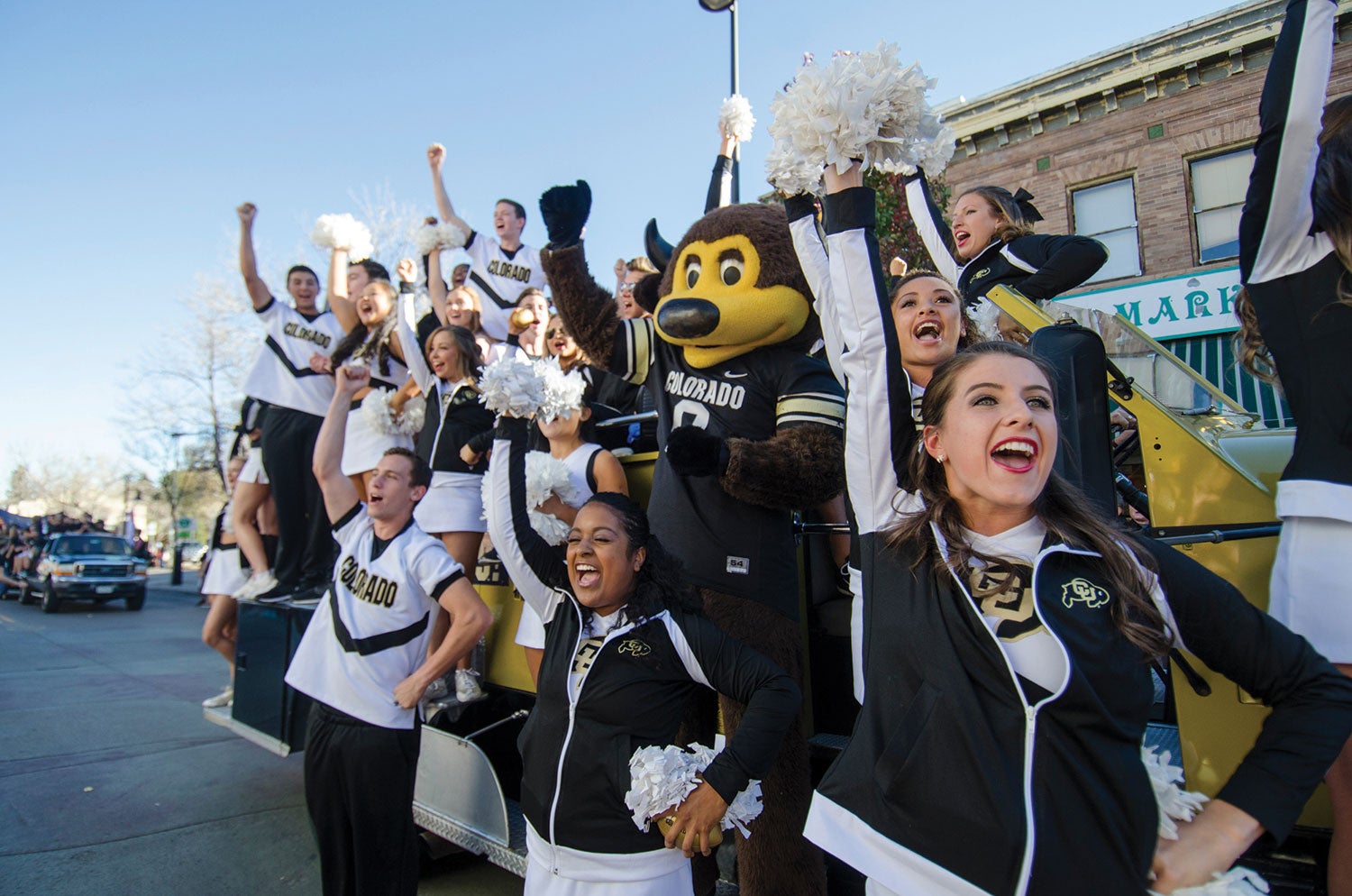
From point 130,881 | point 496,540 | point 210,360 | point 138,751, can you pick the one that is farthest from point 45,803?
point 210,360

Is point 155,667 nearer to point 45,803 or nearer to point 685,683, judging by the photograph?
point 45,803

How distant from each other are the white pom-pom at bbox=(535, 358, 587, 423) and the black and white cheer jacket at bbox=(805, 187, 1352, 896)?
68.2 inches

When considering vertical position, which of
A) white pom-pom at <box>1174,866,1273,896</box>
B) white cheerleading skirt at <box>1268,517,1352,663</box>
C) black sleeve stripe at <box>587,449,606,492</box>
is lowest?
white pom-pom at <box>1174,866,1273,896</box>

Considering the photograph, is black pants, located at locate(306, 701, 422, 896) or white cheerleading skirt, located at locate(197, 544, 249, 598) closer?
black pants, located at locate(306, 701, 422, 896)

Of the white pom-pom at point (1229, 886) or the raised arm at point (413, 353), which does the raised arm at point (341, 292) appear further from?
the white pom-pom at point (1229, 886)

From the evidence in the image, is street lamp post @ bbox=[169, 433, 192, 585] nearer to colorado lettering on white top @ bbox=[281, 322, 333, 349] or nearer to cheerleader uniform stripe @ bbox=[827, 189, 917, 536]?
colorado lettering on white top @ bbox=[281, 322, 333, 349]

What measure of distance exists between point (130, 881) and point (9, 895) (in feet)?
1.54

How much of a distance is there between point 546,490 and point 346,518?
0.98 m

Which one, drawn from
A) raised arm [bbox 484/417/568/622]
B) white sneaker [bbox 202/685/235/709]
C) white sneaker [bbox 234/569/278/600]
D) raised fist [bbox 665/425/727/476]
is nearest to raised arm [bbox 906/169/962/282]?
raised fist [bbox 665/425/727/476]

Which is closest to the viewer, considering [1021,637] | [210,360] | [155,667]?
[1021,637]

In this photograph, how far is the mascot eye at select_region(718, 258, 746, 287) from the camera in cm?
303

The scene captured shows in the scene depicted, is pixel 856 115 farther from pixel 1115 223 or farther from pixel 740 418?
pixel 1115 223

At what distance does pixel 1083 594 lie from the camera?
1.43m

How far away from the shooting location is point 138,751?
611 centimetres
